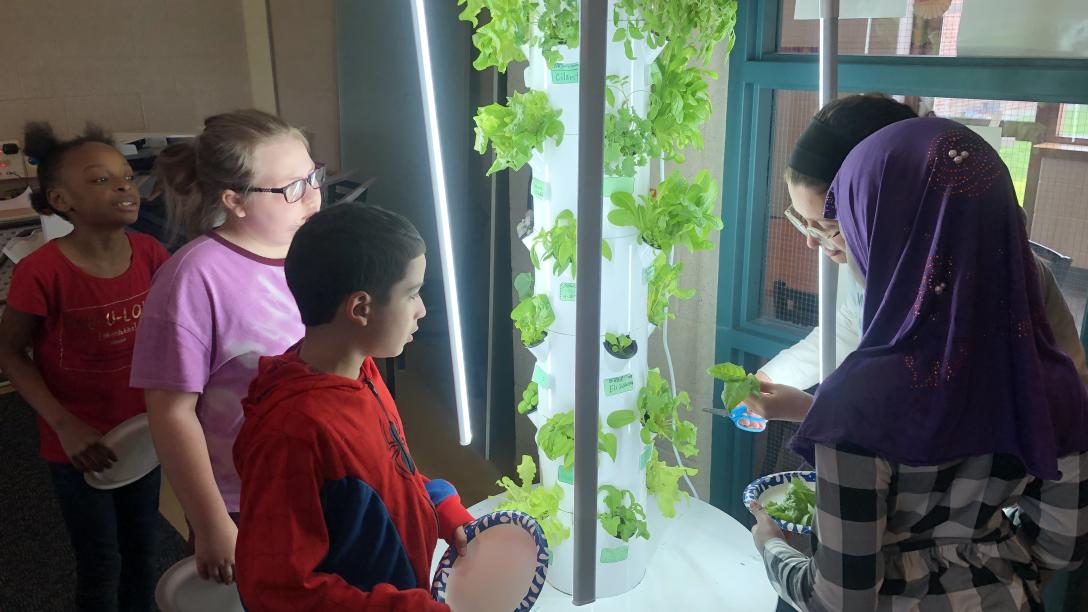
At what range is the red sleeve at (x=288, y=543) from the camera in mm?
911

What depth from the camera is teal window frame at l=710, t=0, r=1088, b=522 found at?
1.62 metres

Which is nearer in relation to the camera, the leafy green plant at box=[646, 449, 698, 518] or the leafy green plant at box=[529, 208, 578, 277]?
the leafy green plant at box=[529, 208, 578, 277]

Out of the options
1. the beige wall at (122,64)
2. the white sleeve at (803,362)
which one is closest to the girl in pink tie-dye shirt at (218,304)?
the white sleeve at (803,362)

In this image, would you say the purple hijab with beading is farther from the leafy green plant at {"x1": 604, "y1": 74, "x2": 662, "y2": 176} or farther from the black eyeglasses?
the black eyeglasses

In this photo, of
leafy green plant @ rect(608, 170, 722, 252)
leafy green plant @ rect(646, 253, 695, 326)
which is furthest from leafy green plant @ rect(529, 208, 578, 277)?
leafy green plant @ rect(646, 253, 695, 326)

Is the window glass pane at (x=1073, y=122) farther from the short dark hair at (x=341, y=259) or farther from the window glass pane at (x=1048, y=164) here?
the short dark hair at (x=341, y=259)

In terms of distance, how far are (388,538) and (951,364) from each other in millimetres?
700

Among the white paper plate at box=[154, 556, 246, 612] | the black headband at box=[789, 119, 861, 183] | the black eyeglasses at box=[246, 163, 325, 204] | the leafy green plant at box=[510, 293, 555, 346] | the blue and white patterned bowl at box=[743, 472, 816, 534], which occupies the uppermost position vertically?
the black headband at box=[789, 119, 861, 183]

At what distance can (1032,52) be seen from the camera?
1.60m

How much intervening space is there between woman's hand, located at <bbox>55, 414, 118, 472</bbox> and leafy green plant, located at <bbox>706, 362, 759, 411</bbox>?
120 centimetres

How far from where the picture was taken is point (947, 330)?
0.96 meters

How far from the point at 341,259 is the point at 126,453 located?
931 millimetres

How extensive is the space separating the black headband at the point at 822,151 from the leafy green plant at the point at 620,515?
0.80 m

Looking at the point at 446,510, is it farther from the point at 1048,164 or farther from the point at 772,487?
the point at 1048,164
